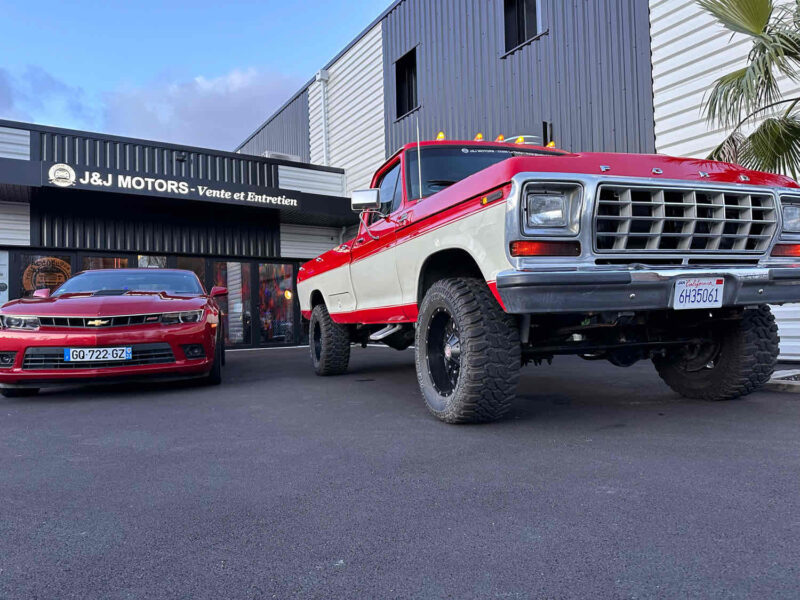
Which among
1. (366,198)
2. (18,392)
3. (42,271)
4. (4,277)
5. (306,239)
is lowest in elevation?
(18,392)

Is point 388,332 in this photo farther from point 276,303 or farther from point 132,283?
point 276,303

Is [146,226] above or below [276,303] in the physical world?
above

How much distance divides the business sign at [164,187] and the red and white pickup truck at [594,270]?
844 cm

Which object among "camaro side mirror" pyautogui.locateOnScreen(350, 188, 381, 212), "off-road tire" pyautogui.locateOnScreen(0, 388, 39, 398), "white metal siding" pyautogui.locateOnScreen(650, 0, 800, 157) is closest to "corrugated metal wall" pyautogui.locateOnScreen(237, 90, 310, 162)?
"white metal siding" pyautogui.locateOnScreen(650, 0, 800, 157)

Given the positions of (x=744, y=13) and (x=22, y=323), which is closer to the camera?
(x=744, y=13)

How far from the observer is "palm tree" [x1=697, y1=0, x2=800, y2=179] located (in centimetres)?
454

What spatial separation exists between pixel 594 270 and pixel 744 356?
158 centimetres

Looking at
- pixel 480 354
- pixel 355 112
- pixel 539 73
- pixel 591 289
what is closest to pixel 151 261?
pixel 355 112

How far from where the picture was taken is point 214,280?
13398 millimetres

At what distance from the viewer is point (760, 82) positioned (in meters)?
4.72

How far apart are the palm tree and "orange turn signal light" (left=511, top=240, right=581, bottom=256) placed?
271 centimetres

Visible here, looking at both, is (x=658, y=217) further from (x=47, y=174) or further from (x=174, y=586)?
(x=47, y=174)

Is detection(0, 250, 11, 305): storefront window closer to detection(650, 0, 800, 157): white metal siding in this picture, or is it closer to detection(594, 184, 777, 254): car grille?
detection(650, 0, 800, 157): white metal siding

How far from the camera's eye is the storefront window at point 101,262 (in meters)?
12.0
